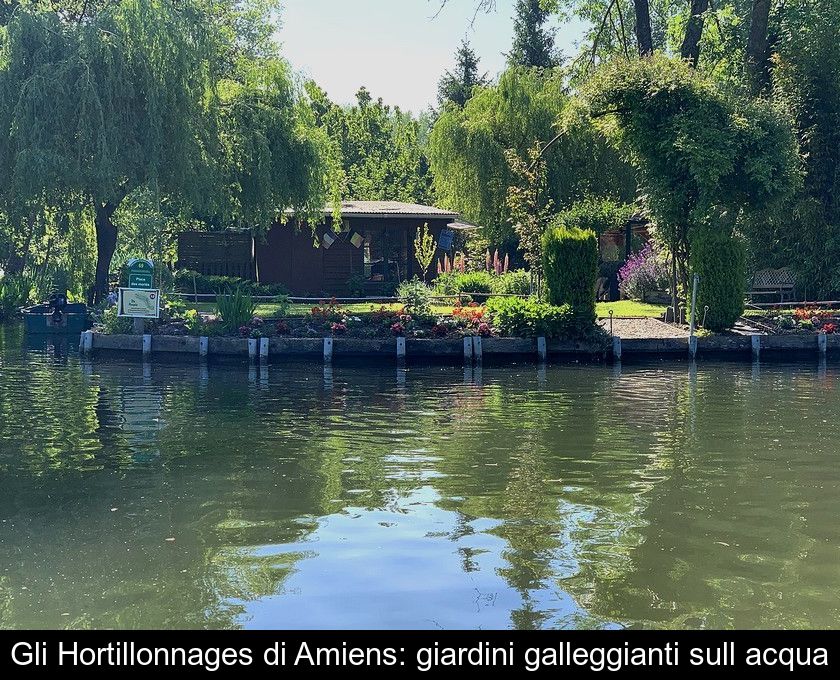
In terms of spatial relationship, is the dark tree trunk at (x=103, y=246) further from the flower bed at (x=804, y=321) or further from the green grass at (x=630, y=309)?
the flower bed at (x=804, y=321)

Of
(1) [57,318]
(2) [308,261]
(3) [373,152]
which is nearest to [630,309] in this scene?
(2) [308,261]

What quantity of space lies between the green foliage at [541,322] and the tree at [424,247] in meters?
10.7

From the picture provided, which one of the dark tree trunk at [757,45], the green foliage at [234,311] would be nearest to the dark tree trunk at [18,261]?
the green foliage at [234,311]

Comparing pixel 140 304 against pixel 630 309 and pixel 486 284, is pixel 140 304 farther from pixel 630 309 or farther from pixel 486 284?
pixel 630 309

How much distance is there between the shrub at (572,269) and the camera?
23672mm

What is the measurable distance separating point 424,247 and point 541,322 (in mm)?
11502

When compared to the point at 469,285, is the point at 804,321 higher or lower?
lower

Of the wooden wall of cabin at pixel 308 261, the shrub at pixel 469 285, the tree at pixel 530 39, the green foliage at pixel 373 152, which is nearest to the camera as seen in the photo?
the shrub at pixel 469 285

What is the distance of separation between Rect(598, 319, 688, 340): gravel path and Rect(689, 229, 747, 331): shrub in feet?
2.32

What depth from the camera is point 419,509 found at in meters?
10.3

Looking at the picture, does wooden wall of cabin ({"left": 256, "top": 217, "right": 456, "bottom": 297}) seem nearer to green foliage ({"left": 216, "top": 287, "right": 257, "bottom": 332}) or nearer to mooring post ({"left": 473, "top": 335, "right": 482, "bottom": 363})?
green foliage ({"left": 216, "top": 287, "right": 257, "bottom": 332})

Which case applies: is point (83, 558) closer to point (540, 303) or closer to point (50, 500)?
point (50, 500)
